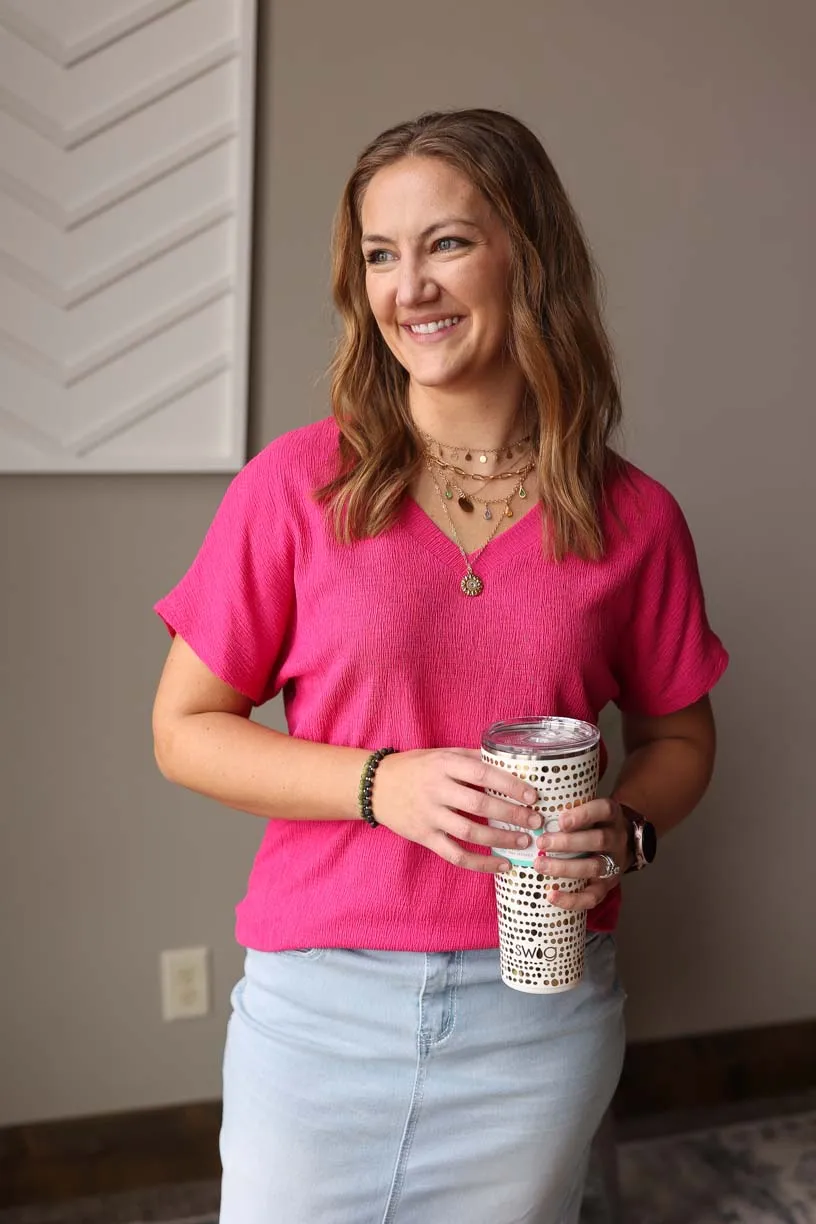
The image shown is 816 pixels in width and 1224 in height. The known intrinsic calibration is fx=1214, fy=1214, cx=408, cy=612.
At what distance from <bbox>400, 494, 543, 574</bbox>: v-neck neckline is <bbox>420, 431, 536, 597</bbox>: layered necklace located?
0.01 metres

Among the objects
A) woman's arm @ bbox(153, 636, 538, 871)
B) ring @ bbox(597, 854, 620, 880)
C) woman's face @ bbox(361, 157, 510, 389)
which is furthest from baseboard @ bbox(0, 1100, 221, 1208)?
woman's face @ bbox(361, 157, 510, 389)

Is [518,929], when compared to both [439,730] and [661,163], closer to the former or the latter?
[439,730]

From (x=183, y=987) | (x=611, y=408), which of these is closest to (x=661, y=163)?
(x=611, y=408)

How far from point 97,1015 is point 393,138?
1.42m

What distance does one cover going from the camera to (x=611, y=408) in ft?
4.39

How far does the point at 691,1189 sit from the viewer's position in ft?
6.82

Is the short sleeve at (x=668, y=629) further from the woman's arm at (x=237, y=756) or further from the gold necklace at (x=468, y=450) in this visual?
the woman's arm at (x=237, y=756)

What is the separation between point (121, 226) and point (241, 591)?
0.79 m

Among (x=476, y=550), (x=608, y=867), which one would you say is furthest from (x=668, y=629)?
(x=608, y=867)

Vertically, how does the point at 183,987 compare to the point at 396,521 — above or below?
below

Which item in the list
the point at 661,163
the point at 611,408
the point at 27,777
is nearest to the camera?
the point at 611,408

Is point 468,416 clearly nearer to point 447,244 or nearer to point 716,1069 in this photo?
point 447,244

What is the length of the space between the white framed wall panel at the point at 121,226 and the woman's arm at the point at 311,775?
648 millimetres

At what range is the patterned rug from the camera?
1.96 metres
